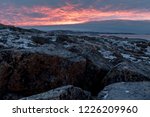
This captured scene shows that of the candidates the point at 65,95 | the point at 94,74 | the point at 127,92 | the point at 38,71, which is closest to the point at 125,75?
the point at 94,74

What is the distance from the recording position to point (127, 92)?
38.2ft

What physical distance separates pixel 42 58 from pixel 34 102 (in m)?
5.19

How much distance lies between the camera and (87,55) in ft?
56.4

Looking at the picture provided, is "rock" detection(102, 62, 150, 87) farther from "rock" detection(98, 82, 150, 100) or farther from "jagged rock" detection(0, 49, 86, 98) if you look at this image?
"rock" detection(98, 82, 150, 100)

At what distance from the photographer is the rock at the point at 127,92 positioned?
36.7 feet

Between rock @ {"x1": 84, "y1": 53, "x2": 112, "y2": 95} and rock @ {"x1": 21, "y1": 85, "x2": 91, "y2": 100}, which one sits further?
rock @ {"x1": 84, "y1": 53, "x2": 112, "y2": 95}

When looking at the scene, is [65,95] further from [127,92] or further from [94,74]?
[94,74]

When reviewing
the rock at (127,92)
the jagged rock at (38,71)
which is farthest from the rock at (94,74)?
the rock at (127,92)

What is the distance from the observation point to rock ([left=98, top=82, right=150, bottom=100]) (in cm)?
1119

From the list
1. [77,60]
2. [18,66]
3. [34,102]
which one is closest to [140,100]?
[34,102]

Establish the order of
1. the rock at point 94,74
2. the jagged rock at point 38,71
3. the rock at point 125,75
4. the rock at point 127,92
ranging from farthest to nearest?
the rock at point 94,74 < the jagged rock at point 38,71 < the rock at point 125,75 < the rock at point 127,92

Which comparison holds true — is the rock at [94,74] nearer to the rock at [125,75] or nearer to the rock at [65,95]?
the rock at [125,75]

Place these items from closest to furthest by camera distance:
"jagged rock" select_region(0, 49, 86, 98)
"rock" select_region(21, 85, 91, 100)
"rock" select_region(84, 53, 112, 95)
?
"rock" select_region(21, 85, 91, 100) < "jagged rock" select_region(0, 49, 86, 98) < "rock" select_region(84, 53, 112, 95)

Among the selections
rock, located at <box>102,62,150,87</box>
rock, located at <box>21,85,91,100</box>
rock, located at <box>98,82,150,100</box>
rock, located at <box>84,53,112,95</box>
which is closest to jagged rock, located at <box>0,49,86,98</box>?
rock, located at <box>84,53,112,95</box>
